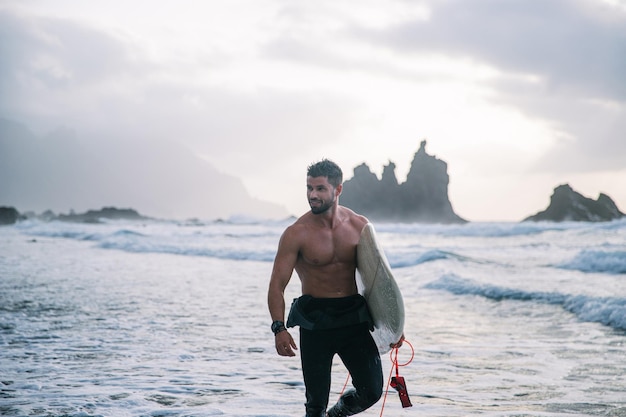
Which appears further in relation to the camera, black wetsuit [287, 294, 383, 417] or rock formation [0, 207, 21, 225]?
rock formation [0, 207, 21, 225]

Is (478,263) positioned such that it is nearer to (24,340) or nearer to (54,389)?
(24,340)

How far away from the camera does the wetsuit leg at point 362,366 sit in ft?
13.2

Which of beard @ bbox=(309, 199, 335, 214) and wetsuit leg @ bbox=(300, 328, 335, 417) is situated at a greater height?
beard @ bbox=(309, 199, 335, 214)

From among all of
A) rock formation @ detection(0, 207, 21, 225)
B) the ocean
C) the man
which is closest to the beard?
the man

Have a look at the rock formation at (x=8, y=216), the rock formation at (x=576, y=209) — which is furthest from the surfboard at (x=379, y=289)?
the rock formation at (x=8, y=216)

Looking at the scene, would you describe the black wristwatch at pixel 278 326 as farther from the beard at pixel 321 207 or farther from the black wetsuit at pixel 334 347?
the beard at pixel 321 207

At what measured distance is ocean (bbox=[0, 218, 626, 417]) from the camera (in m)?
5.69

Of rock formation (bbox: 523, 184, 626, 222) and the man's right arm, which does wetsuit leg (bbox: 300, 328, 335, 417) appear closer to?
the man's right arm

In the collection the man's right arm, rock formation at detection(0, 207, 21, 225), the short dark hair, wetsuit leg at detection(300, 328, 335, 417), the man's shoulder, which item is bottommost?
rock formation at detection(0, 207, 21, 225)

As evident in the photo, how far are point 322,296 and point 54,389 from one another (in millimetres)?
3433

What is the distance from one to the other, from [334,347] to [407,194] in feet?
321

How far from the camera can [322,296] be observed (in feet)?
13.4

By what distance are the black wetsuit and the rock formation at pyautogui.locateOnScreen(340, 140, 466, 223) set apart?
305 ft

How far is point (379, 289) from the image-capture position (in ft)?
13.6
